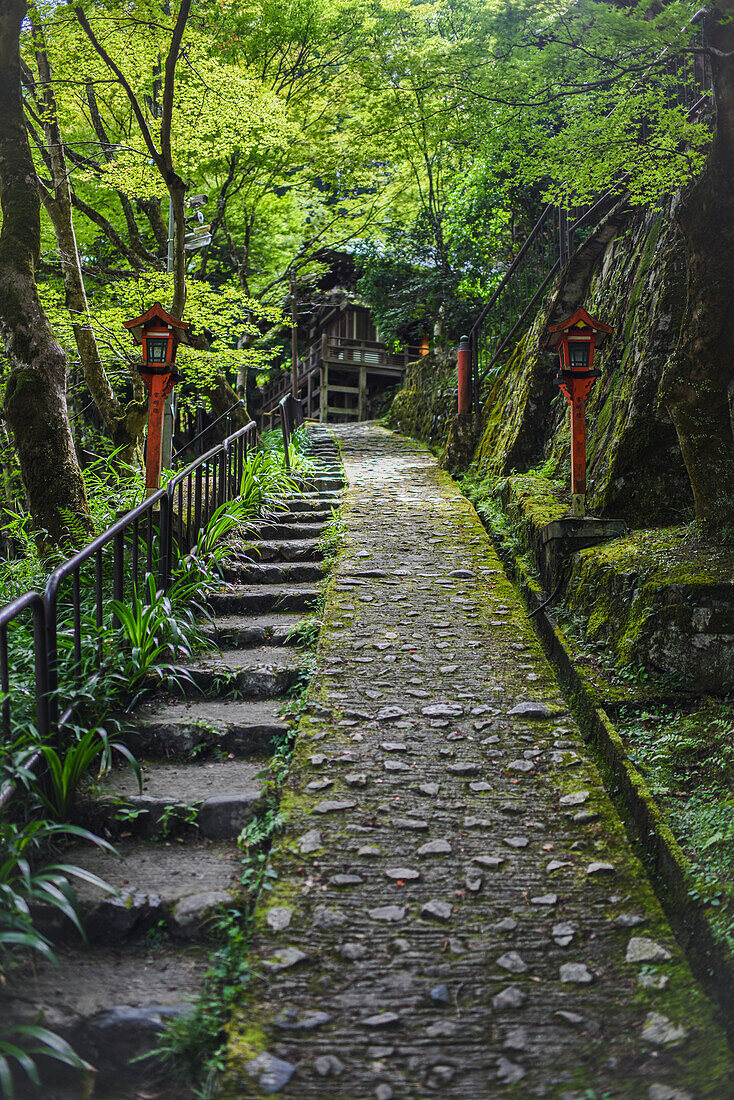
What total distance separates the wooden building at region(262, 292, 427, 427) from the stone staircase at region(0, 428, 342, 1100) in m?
21.0

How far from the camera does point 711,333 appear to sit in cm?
462

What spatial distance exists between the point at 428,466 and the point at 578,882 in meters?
9.29

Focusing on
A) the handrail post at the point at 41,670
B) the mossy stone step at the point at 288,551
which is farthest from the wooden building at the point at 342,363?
the handrail post at the point at 41,670

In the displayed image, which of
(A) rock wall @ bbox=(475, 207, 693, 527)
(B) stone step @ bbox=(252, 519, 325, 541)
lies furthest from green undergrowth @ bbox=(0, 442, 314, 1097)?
(A) rock wall @ bbox=(475, 207, 693, 527)

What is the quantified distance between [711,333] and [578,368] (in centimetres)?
117

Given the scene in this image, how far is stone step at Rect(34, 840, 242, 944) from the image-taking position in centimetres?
308

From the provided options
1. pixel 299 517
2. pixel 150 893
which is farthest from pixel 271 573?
pixel 150 893

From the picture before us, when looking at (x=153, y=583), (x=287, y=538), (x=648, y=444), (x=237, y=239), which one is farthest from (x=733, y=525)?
(x=237, y=239)

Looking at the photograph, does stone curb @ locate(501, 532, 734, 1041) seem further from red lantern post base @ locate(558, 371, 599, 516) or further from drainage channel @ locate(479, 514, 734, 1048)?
red lantern post base @ locate(558, 371, 599, 516)

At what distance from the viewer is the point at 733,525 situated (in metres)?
4.72

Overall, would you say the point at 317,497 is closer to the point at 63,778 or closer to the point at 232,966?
the point at 63,778

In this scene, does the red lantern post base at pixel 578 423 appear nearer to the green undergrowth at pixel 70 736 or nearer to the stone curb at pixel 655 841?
the stone curb at pixel 655 841

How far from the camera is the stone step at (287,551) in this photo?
7.16 metres

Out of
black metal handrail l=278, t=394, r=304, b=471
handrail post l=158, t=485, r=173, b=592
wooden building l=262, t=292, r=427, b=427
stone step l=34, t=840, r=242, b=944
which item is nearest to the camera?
stone step l=34, t=840, r=242, b=944
